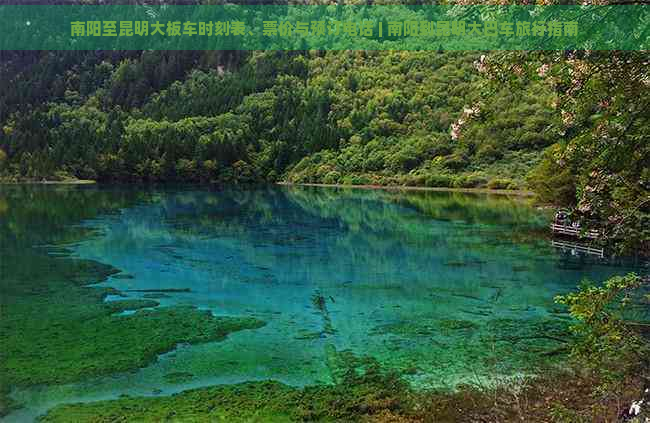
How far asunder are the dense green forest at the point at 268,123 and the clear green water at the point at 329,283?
29.3 ft

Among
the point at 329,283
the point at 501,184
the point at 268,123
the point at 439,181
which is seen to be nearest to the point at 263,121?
the point at 268,123

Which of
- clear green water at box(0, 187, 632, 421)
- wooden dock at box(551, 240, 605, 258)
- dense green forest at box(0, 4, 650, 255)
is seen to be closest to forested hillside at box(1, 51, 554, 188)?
dense green forest at box(0, 4, 650, 255)

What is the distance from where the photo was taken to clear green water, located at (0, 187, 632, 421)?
15.9 metres

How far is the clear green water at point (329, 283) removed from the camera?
15.9 metres

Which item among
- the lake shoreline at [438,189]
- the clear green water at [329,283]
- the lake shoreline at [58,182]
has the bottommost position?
the clear green water at [329,283]

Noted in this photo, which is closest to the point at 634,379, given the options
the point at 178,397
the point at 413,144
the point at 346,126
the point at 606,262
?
the point at 178,397

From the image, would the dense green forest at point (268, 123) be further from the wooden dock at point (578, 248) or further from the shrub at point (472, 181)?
the wooden dock at point (578, 248)

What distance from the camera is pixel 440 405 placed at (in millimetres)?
13031

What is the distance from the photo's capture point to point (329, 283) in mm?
27344

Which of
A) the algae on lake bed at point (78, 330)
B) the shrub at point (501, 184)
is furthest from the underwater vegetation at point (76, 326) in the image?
the shrub at point (501, 184)

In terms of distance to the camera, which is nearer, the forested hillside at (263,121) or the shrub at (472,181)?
the shrub at (472,181)

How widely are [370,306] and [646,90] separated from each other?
17373 millimetres

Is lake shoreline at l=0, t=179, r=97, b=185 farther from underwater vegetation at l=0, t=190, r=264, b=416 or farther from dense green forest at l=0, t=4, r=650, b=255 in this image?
underwater vegetation at l=0, t=190, r=264, b=416

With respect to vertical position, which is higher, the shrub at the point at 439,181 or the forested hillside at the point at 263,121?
the forested hillside at the point at 263,121
